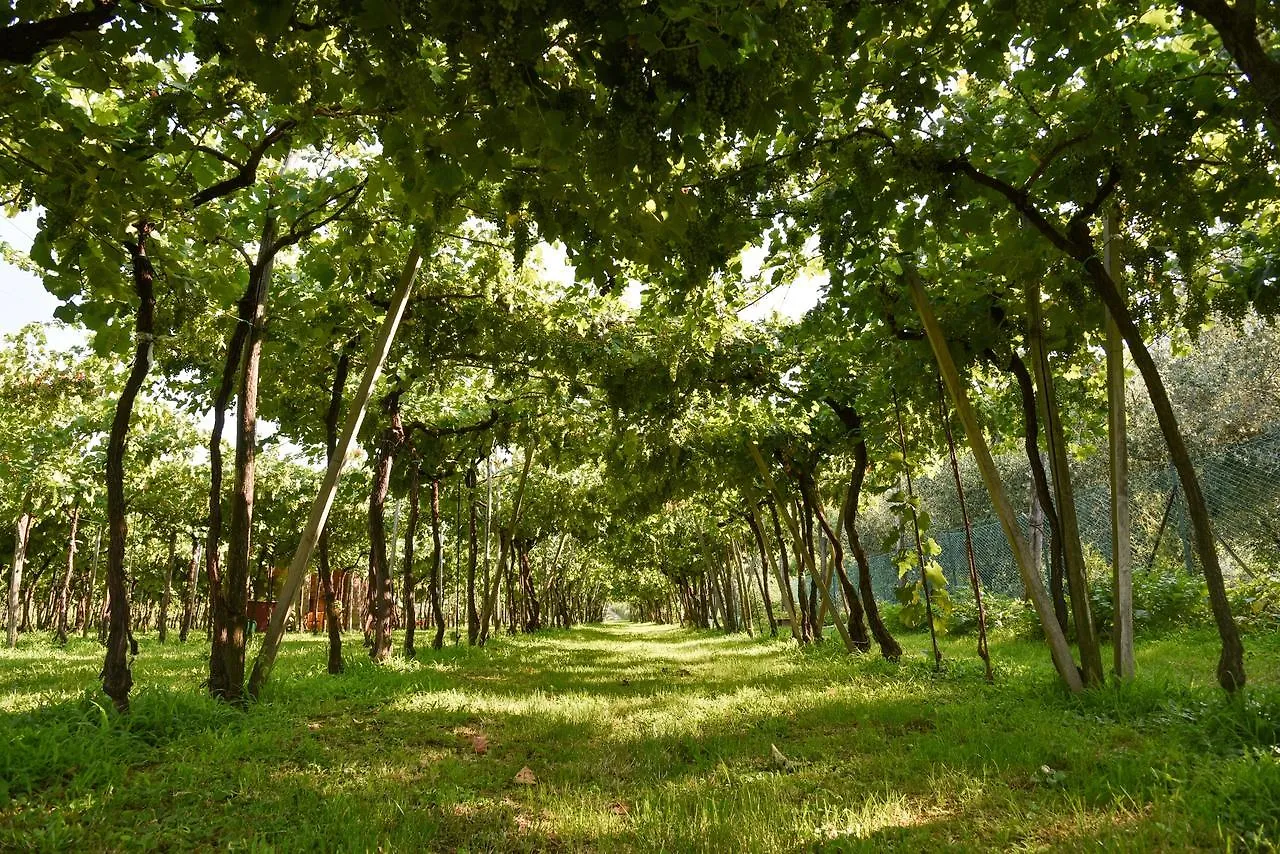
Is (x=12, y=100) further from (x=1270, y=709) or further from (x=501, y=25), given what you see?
(x=1270, y=709)

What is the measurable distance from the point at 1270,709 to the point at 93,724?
7145 millimetres

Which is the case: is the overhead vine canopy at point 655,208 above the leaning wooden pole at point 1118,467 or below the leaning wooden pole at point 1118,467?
above

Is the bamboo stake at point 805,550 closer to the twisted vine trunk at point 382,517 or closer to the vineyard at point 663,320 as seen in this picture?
the vineyard at point 663,320

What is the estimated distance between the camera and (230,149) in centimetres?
484

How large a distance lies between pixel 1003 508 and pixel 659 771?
340 cm

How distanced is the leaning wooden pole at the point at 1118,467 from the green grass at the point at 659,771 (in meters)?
0.40

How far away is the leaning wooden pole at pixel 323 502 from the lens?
20.5 ft

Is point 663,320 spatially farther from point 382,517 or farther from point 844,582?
point 844,582

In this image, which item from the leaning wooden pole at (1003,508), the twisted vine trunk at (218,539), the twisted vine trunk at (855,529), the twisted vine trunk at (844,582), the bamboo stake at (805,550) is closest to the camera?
the leaning wooden pole at (1003,508)

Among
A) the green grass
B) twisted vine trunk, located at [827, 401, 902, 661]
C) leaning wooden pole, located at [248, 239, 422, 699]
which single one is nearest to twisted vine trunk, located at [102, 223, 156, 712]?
the green grass

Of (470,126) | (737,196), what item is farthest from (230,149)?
(737,196)

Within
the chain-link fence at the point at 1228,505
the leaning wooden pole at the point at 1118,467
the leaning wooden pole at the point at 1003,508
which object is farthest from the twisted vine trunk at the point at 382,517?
the chain-link fence at the point at 1228,505

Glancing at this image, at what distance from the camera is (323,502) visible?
660cm

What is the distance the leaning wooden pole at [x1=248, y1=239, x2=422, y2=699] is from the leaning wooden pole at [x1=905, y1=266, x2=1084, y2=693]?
14.9 ft
